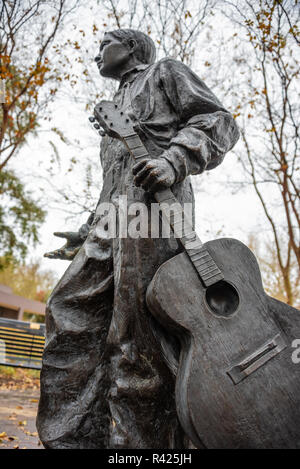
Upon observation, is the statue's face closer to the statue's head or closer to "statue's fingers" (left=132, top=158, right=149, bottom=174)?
the statue's head

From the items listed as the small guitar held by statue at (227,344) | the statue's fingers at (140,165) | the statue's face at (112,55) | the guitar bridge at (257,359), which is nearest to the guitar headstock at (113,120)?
the statue's fingers at (140,165)

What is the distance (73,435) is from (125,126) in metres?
1.50

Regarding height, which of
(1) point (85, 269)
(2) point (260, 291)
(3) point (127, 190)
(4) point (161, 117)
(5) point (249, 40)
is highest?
(5) point (249, 40)

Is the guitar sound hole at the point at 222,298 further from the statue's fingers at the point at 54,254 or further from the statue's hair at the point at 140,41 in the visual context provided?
the statue's hair at the point at 140,41

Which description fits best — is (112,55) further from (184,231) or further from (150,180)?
(184,231)

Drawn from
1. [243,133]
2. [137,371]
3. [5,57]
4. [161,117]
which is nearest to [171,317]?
[137,371]

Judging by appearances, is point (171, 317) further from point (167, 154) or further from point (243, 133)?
point (243, 133)

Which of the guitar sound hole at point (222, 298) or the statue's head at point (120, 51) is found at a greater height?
the statue's head at point (120, 51)

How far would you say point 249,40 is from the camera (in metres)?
7.73

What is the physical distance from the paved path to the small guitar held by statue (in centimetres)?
187

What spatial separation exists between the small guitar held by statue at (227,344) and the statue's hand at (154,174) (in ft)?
0.21

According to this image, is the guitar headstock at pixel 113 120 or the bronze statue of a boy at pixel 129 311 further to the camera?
the guitar headstock at pixel 113 120

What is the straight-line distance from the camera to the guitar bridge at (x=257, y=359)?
138cm

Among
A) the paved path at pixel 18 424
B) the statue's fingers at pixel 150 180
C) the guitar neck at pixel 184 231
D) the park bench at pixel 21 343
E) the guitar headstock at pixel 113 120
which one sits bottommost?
the paved path at pixel 18 424
